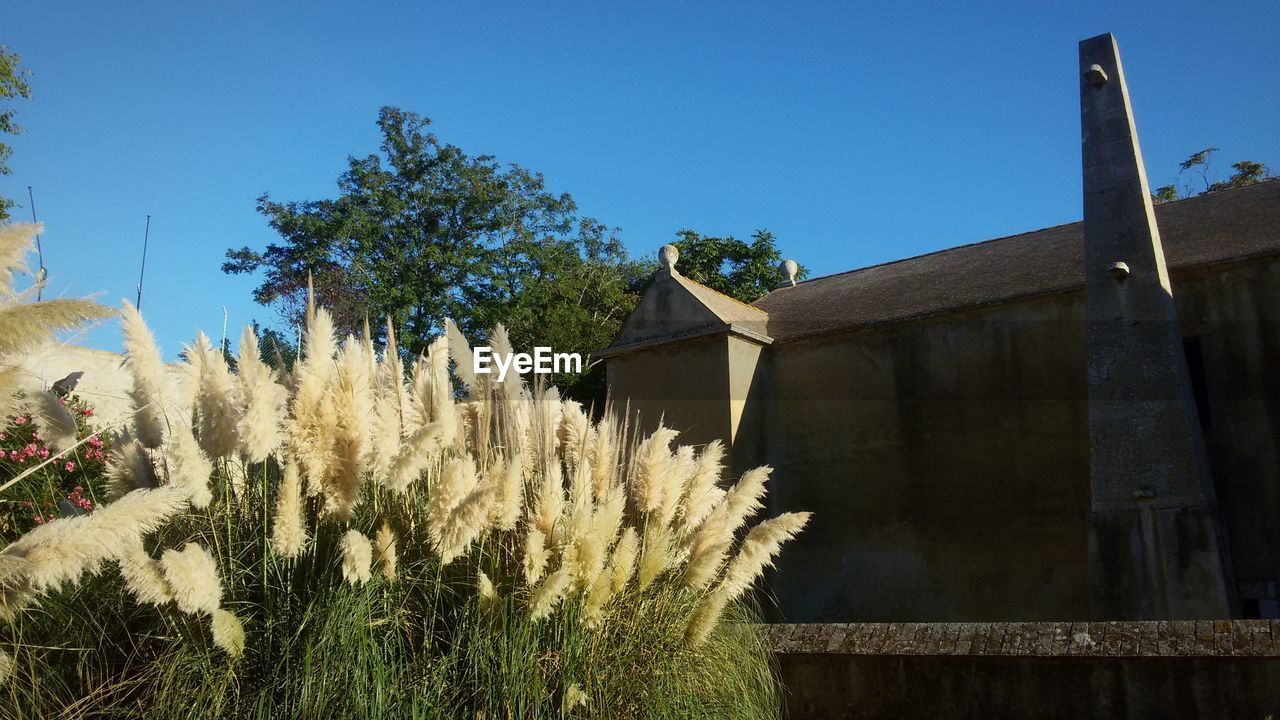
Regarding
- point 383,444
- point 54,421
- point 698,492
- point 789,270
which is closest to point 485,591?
point 383,444

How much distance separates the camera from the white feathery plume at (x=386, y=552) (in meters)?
3.10

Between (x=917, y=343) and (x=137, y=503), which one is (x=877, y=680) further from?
(x=917, y=343)

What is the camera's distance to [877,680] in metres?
4.22

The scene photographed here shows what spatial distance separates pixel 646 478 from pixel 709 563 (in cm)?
47

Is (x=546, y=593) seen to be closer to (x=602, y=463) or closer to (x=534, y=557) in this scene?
(x=534, y=557)

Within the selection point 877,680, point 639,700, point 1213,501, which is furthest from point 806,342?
point 639,700

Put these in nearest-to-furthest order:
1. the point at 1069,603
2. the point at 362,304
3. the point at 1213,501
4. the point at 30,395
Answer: the point at 30,395, the point at 1213,501, the point at 1069,603, the point at 362,304

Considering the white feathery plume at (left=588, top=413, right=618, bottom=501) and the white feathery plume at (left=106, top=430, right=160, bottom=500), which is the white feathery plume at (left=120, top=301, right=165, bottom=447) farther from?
the white feathery plume at (left=588, top=413, right=618, bottom=501)

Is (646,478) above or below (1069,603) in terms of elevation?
above

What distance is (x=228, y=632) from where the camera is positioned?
2779mm

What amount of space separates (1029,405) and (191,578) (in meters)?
10.5

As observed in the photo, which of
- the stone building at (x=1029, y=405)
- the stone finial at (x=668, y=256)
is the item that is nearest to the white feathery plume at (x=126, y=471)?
the stone building at (x=1029, y=405)

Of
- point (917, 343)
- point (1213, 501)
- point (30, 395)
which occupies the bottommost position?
point (1213, 501)

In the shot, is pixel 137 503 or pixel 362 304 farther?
pixel 362 304
